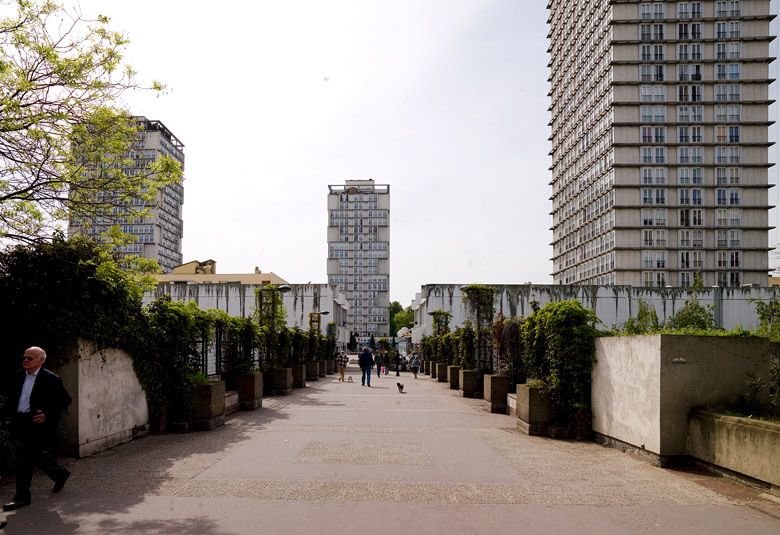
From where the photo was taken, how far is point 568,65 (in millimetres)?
107438

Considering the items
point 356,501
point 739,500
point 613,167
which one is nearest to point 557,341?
point 739,500

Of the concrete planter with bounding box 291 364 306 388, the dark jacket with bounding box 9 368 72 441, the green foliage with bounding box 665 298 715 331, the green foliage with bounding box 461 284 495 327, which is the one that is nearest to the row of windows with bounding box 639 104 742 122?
the concrete planter with bounding box 291 364 306 388

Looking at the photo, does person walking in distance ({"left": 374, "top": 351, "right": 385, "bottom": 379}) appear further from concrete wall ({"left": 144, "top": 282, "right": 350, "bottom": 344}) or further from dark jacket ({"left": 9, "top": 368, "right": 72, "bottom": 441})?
dark jacket ({"left": 9, "top": 368, "right": 72, "bottom": 441})

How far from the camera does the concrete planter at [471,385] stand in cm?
2189

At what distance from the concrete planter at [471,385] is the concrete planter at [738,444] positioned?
13.0 metres

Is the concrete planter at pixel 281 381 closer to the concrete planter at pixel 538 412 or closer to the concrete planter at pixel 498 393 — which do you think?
the concrete planter at pixel 498 393

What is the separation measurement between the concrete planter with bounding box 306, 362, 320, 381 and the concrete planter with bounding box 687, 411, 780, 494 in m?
25.0

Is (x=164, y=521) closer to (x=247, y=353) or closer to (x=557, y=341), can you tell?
(x=557, y=341)

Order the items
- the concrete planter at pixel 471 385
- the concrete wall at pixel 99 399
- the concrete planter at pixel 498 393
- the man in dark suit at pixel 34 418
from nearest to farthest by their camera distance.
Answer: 1. the man in dark suit at pixel 34 418
2. the concrete wall at pixel 99 399
3. the concrete planter at pixel 498 393
4. the concrete planter at pixel 471 385

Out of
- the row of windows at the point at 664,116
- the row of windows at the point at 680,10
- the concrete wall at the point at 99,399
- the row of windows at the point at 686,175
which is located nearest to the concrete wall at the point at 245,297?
the row of windows at the point at 686,175

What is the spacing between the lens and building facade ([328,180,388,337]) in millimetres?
175500

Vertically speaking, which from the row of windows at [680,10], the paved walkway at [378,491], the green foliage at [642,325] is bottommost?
the paved walkway at [378,491]

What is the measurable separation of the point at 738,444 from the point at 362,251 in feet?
561

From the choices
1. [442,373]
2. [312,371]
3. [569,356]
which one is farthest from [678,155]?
[569,356]
